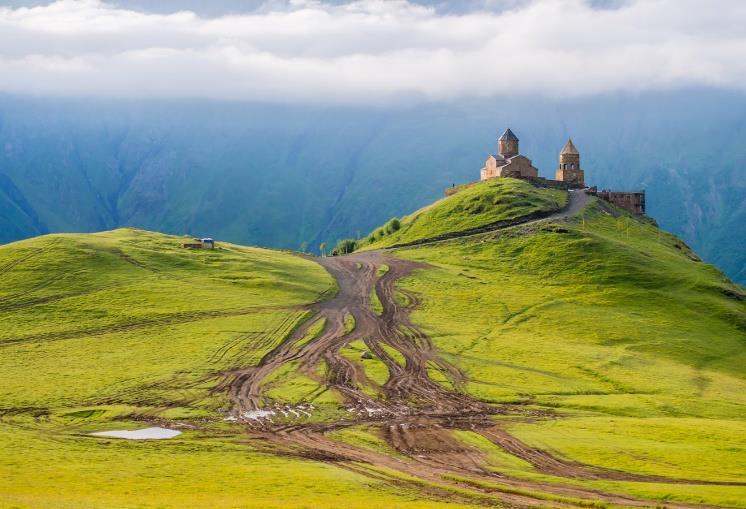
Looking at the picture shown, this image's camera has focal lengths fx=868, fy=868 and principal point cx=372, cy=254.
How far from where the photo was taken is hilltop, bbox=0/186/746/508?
189 ft

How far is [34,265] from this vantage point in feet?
417

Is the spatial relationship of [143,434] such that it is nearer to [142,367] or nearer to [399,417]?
[399,417]

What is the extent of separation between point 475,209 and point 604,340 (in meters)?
68.5

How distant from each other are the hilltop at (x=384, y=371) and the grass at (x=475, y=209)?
6.08 feet

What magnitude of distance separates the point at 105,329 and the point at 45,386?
74.0 ft

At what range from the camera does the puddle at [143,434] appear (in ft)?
226

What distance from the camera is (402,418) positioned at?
77000 millimetres

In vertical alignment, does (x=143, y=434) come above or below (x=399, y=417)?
below

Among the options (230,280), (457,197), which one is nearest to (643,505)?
(230,280)

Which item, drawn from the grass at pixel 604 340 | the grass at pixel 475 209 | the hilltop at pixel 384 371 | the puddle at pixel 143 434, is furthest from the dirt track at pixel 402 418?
the grass at pixel 475 209

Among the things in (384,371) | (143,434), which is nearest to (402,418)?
(384,371)

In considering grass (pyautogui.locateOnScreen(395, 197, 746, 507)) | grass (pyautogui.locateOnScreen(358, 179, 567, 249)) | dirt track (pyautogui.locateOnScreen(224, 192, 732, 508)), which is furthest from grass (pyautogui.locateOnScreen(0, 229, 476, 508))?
grass (pyautogui.locateOnScreen(358, 179, 567, 249))

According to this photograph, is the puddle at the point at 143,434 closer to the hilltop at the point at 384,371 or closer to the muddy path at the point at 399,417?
the hilltop at the point at 384,371

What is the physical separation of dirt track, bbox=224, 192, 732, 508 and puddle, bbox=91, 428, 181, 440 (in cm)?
672
